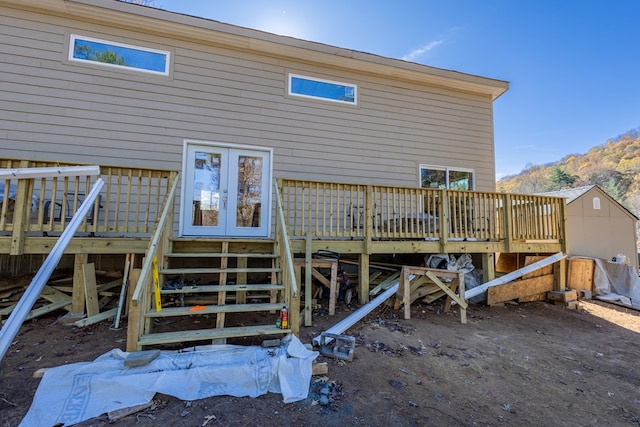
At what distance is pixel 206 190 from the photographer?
5.50 meters

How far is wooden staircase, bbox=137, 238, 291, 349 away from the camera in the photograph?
3072mm

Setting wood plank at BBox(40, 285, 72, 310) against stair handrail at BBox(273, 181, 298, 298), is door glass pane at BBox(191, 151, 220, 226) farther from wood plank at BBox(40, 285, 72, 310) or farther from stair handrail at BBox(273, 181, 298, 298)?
wood plank at BBox(40, 285, 72, 310)

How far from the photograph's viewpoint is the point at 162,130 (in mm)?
5477

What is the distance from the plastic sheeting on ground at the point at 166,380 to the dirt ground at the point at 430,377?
94mm

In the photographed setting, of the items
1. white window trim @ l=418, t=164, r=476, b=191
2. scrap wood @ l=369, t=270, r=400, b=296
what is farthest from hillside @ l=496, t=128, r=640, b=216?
scrap wood @ l=369, t=270, r=400, b=296

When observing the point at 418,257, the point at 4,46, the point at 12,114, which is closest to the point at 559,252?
the point at 418,257

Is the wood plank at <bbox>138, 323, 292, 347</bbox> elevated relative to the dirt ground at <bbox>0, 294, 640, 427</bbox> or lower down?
elevated

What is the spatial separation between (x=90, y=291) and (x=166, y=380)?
268 cm

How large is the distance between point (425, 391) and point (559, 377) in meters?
1.58

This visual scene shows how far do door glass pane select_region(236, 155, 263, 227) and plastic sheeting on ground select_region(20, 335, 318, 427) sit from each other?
10.1 ft

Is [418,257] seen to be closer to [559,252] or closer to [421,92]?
[559,252]

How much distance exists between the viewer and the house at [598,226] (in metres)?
10.6

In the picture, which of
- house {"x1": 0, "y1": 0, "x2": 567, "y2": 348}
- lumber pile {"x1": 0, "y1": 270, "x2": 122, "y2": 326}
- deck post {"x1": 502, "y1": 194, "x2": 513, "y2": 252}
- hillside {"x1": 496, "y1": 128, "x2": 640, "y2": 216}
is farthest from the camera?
hillside {"x1": 496, "y1": 128, "x2": 640, "y2": 216}

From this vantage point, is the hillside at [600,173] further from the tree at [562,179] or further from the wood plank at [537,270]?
the wood plank at [537,270]
